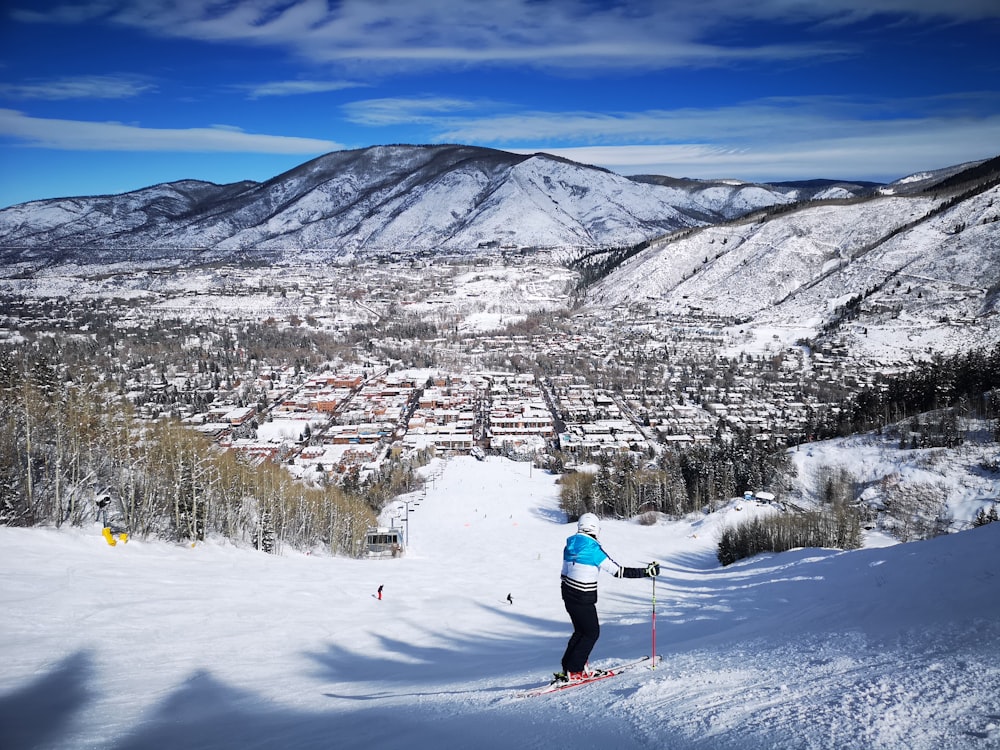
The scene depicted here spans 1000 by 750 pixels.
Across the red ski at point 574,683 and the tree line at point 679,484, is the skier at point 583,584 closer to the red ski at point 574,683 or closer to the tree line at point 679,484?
the red ski at point 574,683

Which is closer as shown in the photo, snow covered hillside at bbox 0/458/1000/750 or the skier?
snow covered hillside at bbox 0/458/1000/750

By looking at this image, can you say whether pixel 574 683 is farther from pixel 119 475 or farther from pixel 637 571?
pixel 119 475

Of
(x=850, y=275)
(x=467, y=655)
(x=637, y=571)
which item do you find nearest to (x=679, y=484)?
(x=467, y=655)

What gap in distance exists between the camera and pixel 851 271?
317 ft

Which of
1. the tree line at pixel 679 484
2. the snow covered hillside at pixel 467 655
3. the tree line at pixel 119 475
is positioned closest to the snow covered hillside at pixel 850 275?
the tree line at pixel 679 484

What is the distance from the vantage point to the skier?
5.06m

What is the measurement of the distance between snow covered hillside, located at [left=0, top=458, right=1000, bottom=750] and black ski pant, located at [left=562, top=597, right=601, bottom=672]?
1.19 feet

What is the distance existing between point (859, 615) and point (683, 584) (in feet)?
29.6

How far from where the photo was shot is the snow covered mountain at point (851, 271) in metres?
76.1

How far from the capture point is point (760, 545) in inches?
790

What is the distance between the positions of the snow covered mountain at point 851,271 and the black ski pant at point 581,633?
8014cm

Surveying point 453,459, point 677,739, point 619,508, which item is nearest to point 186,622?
point 677,739

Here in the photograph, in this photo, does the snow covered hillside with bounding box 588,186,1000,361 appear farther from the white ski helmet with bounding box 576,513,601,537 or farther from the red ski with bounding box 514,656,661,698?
the white ski helmet with bounding box 576,513,601,537

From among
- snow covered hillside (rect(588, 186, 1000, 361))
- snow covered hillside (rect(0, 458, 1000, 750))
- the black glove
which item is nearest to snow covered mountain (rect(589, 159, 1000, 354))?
snow covered hillside (rect(588, 186, 1000, 361))
